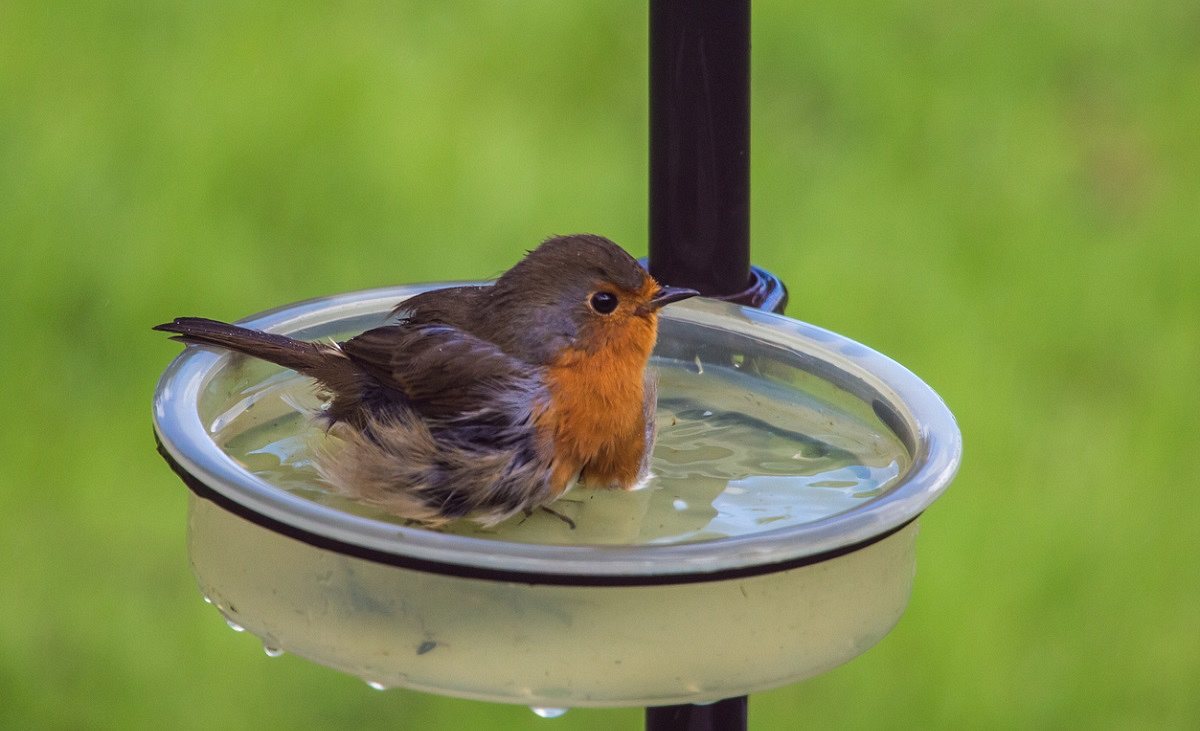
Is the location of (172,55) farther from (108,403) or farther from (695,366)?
(695,366)

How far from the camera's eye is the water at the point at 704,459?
2.78m

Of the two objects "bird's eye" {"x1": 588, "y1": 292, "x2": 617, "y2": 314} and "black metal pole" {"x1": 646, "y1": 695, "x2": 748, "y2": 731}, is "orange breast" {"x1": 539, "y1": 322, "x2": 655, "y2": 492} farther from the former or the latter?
"black metal pole" {"x1": 646, "y1": 695, "x2": 748, "y2": 731}

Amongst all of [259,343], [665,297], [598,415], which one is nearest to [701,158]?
[665,297]

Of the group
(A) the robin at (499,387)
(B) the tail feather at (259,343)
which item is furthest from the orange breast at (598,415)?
(B) the tail feather at (259,343)

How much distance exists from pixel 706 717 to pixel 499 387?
29.3 inches

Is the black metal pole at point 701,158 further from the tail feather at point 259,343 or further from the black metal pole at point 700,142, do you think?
the tail feather at point 259,343

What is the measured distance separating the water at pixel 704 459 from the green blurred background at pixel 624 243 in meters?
1.69

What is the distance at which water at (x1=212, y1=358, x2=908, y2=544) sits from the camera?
2781mm

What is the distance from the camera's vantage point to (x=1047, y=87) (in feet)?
20.5

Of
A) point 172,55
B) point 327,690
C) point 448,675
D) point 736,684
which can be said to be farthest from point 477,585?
point 172,55

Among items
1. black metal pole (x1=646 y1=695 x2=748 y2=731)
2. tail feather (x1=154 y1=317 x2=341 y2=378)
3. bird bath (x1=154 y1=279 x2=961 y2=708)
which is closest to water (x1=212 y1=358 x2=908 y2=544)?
bird bath (x1=154 y1=279 x2=961 y2=708)

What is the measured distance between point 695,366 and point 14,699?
242cm

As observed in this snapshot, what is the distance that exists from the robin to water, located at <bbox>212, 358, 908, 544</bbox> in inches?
2.3

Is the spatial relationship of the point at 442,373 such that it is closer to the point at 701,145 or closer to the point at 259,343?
the point at 259,343
